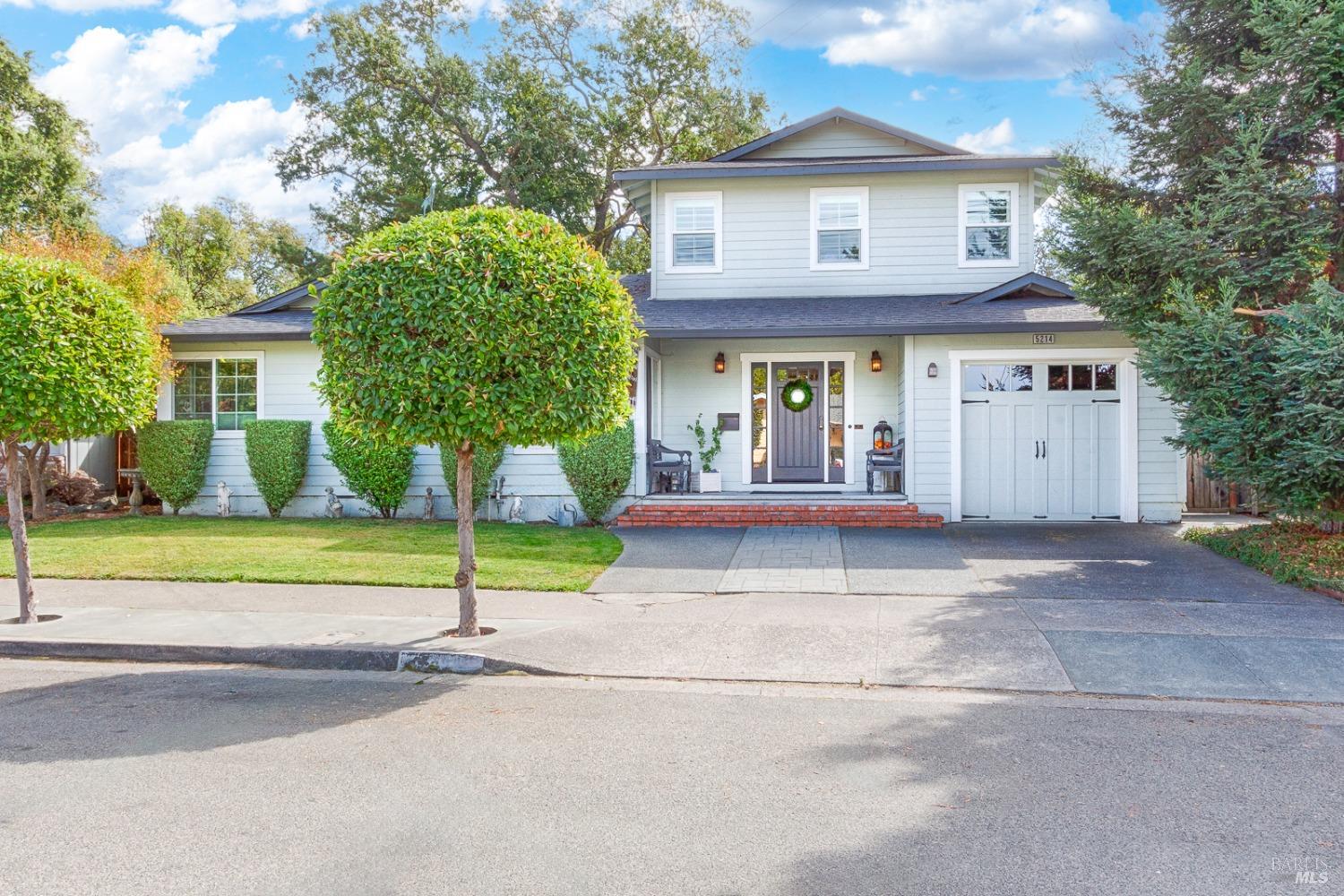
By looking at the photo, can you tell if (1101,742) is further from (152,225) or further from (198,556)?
(152,225)

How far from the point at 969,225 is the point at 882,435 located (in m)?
3.95

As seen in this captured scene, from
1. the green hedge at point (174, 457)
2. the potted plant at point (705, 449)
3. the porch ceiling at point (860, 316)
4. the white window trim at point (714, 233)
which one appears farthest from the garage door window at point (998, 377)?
→ the green hedge at point (174, 457)

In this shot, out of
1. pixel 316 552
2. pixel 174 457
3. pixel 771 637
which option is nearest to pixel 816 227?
pixel 316 552

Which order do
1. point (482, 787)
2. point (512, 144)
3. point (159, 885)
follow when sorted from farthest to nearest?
point (512, 144) < point (482, 787) < point (159, 885)

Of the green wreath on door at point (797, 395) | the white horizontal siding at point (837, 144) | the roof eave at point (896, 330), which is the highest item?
the white horizontal siding at point (837, 144)

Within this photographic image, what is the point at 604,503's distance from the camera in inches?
525

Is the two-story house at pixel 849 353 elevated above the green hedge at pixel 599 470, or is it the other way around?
the two-story house at pixel 849 353

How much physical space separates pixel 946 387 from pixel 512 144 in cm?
1638

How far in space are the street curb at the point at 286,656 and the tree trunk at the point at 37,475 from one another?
29.4ft

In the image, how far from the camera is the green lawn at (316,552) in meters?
9.18

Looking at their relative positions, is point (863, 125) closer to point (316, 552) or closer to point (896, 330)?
point (896, 330)

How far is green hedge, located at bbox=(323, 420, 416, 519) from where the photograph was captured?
13773 mm

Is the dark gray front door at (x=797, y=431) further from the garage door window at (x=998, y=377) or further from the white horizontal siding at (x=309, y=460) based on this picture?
the white horizontal siding at (x=309, y=460)

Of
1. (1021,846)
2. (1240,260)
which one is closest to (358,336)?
(1021,846)
